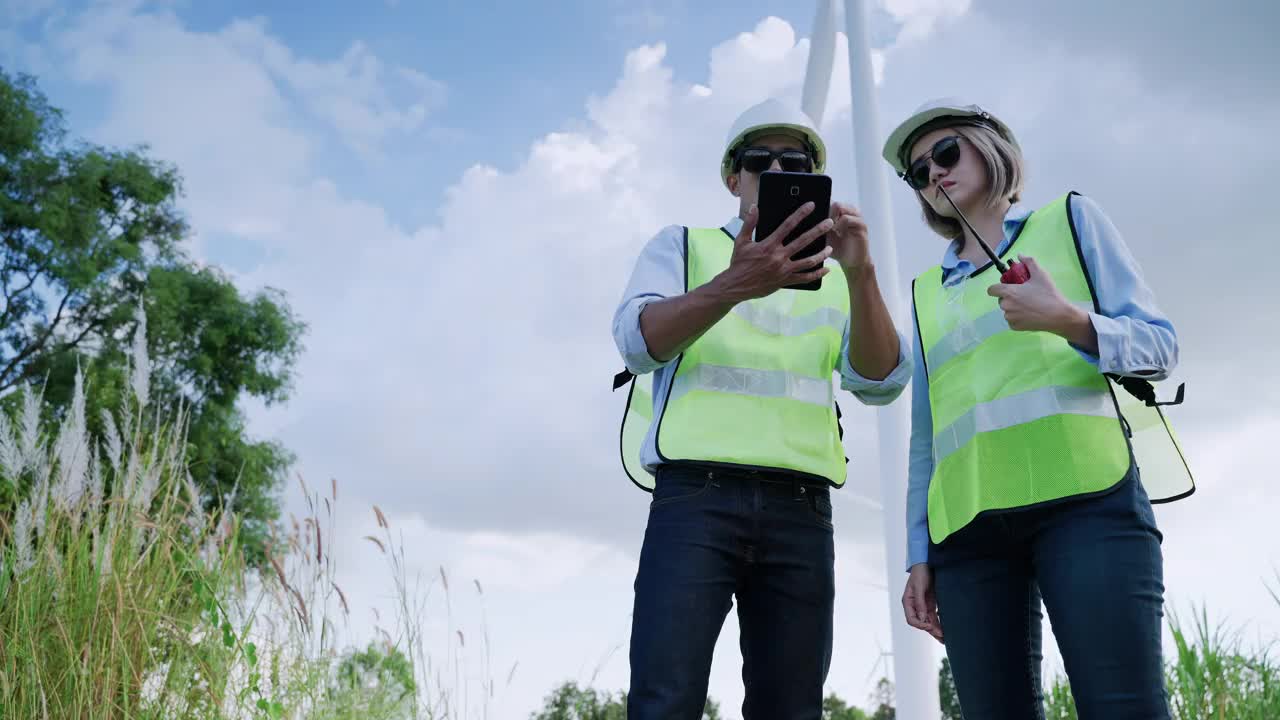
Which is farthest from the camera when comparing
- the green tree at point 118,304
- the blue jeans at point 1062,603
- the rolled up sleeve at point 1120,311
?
the green tree at point 118,304

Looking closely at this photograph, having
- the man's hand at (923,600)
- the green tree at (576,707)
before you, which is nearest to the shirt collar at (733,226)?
the man's hand at (923,600)

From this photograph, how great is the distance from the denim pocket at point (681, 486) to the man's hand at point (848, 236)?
643 millimetres

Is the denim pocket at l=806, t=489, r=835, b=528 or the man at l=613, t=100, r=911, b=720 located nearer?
the man at l=613, t=100, r=911, b=720

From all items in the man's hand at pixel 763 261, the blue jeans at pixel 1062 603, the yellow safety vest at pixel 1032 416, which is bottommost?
the blue jeans at pixel 1062 603

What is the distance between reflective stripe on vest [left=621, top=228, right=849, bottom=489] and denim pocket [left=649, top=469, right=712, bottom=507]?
0.04 m

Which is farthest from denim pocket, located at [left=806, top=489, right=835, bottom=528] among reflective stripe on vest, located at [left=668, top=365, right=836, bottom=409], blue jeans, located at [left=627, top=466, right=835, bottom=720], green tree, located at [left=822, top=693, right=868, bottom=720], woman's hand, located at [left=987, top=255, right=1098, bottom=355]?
green tree, located at [left=822, top=693, right=868, bottom=720]

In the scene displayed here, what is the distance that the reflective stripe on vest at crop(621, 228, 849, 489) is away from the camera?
253 centimetres

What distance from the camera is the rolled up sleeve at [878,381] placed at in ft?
9.21

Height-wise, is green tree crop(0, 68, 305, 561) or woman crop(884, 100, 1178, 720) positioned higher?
green tree crop(0, 68, 305, 561)

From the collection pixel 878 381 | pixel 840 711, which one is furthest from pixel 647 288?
pixel 840 711

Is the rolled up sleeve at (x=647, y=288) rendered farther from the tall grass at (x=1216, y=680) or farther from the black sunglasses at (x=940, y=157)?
the tall grass at (x=1216, y=680)

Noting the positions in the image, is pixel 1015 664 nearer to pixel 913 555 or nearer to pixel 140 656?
pixel 913 555

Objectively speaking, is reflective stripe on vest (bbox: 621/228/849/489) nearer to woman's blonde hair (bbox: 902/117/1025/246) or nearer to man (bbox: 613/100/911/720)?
man (bbox: 613/100/911/720)

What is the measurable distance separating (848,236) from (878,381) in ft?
1.40
